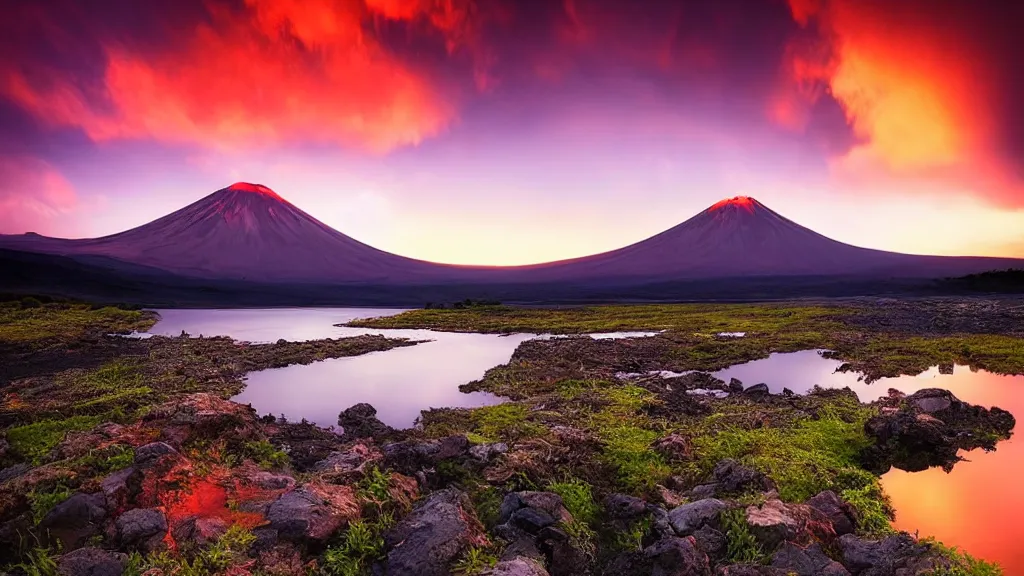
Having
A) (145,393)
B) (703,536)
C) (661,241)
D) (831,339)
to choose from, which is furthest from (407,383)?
(661,241)

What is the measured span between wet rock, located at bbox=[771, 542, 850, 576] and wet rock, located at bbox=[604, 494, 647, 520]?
151cm

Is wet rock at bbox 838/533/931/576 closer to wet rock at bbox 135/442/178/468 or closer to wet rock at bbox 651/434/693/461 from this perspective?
wet rock at bbox 651/434/693/461

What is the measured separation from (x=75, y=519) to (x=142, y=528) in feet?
2.55

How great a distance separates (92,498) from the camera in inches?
227

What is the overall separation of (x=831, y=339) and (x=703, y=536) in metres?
→ 25.7

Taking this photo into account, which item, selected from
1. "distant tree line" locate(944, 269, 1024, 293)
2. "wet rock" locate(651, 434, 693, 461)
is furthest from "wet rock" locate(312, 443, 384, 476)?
"distant tree line" locate(944, 269, 1024, 293)

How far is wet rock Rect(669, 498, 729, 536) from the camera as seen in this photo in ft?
20.3

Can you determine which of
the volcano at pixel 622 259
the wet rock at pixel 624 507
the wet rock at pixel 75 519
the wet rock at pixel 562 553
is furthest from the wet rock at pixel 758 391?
the volcano at pixel 622 259

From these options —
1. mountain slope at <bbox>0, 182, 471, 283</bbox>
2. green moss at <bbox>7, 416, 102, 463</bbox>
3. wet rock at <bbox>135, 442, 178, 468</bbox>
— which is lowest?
green moss at <bbox>7, 416, 102, 463</bbox>

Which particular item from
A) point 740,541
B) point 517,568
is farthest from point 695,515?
point 517,568

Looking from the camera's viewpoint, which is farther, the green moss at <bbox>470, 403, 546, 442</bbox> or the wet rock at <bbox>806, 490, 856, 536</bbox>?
the green moss at <bbox>470, 403, 546, 442</bbox>

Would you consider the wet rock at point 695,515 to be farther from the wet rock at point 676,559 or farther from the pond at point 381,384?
the pond at point 381,384

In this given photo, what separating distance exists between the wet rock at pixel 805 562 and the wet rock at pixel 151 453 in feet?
22.9

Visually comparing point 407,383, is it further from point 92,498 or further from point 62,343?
point 62,343
